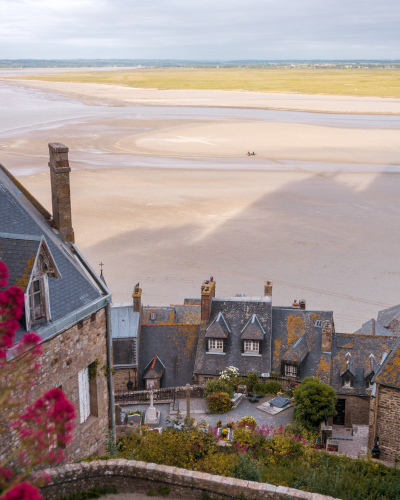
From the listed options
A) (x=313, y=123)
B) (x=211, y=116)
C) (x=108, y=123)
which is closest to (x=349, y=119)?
(x=313, y=123)

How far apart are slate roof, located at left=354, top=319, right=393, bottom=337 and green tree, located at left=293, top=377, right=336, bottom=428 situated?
7.24 m

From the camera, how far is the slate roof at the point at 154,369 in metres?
25.0

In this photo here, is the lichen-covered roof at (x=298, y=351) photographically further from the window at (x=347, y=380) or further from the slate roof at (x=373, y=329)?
the slate roof at (x=373, y=329)

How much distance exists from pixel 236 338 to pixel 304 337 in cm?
314

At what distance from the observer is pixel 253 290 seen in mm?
33688

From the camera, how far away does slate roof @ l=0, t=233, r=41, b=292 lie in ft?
36.6

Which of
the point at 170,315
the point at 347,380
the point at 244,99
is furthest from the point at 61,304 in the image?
the point at 244,99

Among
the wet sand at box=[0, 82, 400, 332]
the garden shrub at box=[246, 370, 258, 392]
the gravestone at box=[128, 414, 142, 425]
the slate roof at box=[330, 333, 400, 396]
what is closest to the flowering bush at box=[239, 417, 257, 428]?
the gravestone at box=[128, 414, 142, 425]

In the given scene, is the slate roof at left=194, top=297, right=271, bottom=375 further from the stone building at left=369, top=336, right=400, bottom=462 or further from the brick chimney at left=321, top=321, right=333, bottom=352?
the stone building at left=369, top=336, right=400, bottom=462

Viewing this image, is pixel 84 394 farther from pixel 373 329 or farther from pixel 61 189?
pixel 373 329

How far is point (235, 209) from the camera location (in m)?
51.0

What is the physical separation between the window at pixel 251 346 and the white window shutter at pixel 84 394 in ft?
40.1

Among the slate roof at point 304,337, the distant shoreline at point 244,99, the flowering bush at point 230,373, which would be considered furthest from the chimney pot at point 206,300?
the distant shoreline at point 244,99

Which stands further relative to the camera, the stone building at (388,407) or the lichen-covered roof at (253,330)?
the lichen-covered roof at (253,330)
